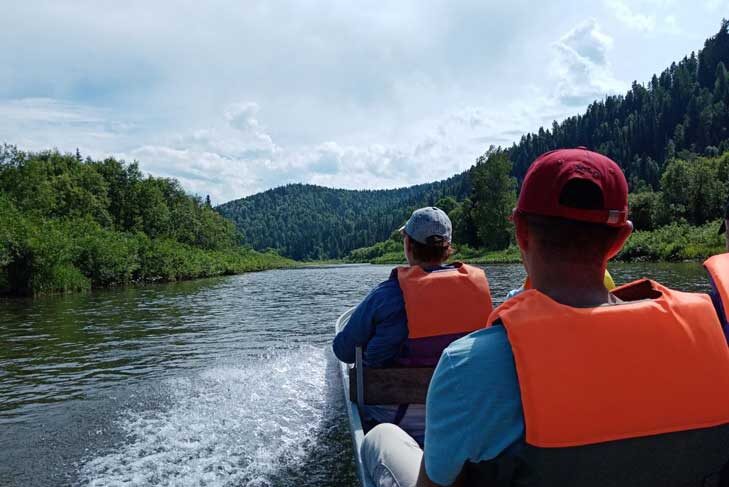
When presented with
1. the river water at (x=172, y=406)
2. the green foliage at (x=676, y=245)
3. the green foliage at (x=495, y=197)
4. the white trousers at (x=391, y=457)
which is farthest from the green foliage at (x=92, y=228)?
the green foliage at (x=676, y=245)

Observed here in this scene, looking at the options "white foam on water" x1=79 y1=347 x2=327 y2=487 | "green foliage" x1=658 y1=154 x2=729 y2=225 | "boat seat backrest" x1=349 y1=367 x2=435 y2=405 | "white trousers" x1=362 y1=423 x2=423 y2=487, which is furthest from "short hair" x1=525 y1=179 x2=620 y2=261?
"green foliage" x1=658 y1=154 x2=729 y2=225

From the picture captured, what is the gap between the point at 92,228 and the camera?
38.0m

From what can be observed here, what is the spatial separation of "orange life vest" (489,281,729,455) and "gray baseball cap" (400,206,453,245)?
103 inches

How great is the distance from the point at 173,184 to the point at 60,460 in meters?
76.6

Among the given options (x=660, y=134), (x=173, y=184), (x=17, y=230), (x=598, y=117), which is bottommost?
(x=17, y=230)

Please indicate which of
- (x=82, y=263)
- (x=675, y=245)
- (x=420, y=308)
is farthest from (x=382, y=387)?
(x=675, y=245)

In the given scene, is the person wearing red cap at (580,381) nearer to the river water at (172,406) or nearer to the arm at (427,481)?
the arm at (427,481)

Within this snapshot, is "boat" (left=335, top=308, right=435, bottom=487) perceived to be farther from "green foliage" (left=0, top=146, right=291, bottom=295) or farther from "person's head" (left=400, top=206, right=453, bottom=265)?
"green foliage" (left=0, top=146, right=291, bottom=295)

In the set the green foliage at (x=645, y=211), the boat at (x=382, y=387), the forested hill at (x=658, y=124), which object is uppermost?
the forested hill at (x=658, y=124)

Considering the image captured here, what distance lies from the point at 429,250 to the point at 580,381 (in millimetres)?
2878

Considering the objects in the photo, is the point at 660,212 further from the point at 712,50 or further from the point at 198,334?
the point at 712,50

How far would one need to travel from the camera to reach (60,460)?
5.42m

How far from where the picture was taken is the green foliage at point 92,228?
25031 millimetres

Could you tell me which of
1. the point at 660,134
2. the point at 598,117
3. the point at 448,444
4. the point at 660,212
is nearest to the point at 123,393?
the point at 448,444
